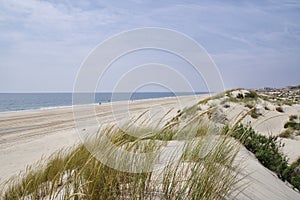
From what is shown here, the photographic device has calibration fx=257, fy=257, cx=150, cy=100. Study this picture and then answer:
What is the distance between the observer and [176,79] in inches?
190

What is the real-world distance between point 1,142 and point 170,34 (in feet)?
37.1

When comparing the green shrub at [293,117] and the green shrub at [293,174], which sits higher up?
the green shrub at [293,117]

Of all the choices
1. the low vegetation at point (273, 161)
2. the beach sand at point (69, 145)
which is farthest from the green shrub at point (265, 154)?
the beach sand at point (69, 145)

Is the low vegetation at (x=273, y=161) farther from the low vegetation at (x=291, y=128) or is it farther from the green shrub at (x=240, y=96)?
the green shrub at (x=240, y=96)

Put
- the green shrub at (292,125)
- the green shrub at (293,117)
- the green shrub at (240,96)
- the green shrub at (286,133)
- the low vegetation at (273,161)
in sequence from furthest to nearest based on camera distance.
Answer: the green shrub at (240,96) < the green shrub at (293,117) < the green shrub at (292,125) < the green shrub at (286,133) < the low vegetation at (273,161)

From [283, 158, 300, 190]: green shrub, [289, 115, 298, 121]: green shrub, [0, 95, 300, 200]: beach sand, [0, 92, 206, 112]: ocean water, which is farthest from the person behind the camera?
[289, 115, 298, 121]: green shrub

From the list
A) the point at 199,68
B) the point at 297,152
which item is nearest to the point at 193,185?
the point at 199,68

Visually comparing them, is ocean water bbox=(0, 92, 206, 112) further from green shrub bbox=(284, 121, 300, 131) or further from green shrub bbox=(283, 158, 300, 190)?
green shrub bbox=(284, 121, 300, 131)

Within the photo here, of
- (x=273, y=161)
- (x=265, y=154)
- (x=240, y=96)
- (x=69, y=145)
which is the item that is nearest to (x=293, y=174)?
(x=273, y=161)

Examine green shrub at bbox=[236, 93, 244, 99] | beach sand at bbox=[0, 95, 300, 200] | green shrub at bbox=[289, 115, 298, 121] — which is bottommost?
beach sand at bbox=[0, 95, 300, 200]

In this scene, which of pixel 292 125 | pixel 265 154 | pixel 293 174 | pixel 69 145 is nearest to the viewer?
pixel 293 174

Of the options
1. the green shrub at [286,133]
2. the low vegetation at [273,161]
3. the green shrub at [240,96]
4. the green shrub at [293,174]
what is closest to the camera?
the green shrub at [293,174]

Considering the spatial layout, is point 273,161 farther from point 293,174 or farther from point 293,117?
point 293,117

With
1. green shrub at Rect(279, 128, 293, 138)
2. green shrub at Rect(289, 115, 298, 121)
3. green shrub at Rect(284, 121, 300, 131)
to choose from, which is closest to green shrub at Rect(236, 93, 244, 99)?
green shrub at Rect(289, 115, 298, 121)
